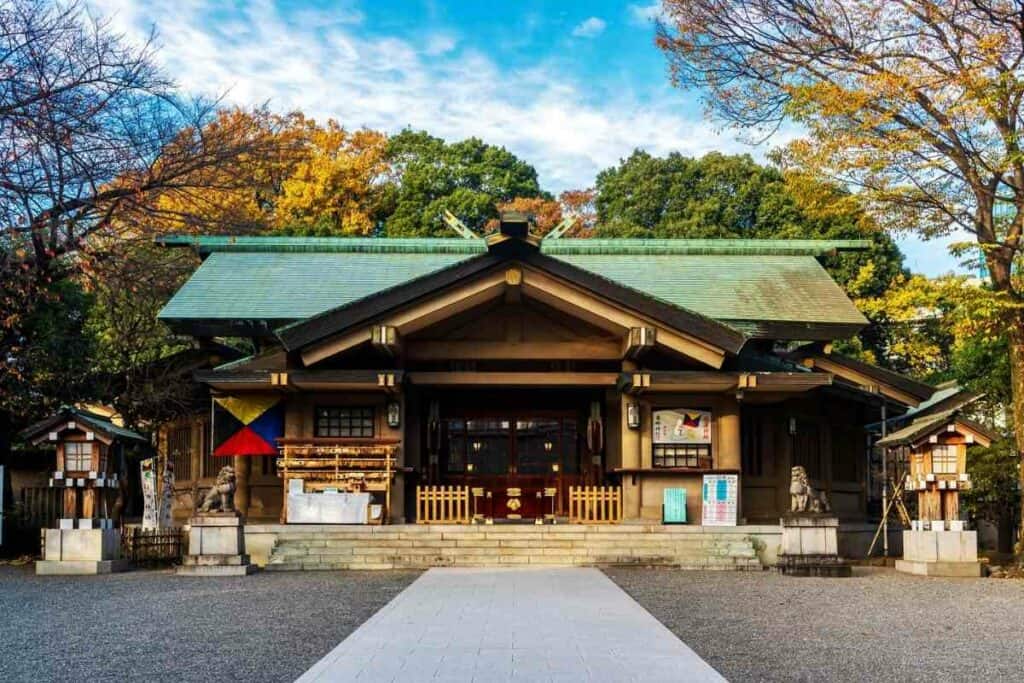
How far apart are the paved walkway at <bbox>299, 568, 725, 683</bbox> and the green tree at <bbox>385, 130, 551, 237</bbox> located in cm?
2737

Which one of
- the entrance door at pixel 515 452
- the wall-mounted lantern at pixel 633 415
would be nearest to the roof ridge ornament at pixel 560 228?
the entrance door at pixel 515 452

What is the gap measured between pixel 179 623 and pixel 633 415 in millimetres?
10448

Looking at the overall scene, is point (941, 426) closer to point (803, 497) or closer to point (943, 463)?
point (943, 463)

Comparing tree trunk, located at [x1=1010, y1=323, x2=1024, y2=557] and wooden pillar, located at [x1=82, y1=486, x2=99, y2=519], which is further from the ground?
tree trunk, located at [x1=1010, y1=323, x2=1024, y2=557]

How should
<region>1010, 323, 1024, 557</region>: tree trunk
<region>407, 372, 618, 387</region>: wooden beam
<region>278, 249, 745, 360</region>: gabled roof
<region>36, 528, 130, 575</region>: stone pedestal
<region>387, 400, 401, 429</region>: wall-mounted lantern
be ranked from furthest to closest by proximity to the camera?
1. <region>407, 372, 618, 387</region>: wooden beam
2. <region>387, 400, 401, 429</region>: wall-mounted lantern
3. <region>278, 249, 745, 360</region>: gabled roof
4. <region>1010, 323, 1024, 557</region>: tree trunk
5. <region>36, 528, 130, 575</region>: stone pedestal

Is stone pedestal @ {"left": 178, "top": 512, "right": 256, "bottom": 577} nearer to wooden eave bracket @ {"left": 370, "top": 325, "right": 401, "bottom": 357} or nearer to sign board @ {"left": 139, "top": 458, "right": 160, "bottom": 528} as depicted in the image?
wooden eave bracket @ {"left": 370, "top": 325, "right": 401, "bottom": 357}

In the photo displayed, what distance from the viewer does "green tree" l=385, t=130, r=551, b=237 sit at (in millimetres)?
39781

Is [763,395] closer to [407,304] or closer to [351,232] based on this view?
[407,304]

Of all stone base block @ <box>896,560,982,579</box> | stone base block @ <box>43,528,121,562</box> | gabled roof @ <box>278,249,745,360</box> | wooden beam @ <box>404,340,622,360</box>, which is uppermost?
gabled roof @ <box>278,249,745,360</box>

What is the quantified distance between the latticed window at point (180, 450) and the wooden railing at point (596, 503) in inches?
360

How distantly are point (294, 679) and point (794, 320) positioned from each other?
1584cm

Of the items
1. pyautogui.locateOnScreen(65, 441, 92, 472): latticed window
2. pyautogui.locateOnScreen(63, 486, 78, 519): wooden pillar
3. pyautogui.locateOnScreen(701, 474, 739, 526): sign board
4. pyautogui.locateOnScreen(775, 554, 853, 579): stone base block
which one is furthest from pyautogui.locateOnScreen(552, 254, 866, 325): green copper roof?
pyautogui.locateOnScreen(63, 486, 78, 519): wooden pillar

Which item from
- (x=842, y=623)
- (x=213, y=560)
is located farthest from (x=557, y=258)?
(x=842, y=623)

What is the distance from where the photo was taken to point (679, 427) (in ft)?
64.9
